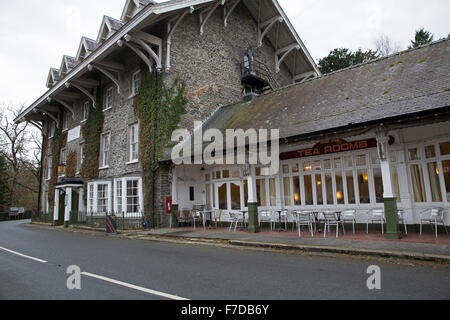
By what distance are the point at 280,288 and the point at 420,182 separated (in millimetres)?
7838

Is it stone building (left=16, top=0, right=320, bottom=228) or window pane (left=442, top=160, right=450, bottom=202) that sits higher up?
stone building (left=16, top=0, right=320, bottom=228)

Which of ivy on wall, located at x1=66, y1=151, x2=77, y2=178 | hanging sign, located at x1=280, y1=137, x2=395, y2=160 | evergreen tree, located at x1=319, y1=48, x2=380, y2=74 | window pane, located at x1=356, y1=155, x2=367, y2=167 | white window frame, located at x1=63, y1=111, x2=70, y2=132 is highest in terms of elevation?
evergreen tree, located at x1=319, y1=48, x2=380, y2=74

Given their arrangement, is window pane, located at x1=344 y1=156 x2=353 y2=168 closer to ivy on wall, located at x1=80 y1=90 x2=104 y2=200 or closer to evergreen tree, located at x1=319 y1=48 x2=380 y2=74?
ivy on wall, located at x1=80 y1=90 x2=104 y2=200

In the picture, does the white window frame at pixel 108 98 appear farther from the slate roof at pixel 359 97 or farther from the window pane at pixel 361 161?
the window pane at pixel 361 161

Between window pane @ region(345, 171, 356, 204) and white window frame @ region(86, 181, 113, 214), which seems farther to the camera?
white window frame @ region(86, 181, 113, 214)

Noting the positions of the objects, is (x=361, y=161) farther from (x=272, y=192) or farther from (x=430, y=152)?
(x=272, y=192)

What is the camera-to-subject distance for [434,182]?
31.6ft

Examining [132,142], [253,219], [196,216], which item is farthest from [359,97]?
[132,142]

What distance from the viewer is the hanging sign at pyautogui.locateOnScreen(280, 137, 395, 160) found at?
35.1 feet

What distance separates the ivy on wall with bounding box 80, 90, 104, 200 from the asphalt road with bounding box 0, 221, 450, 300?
38.9ft

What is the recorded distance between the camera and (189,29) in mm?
16844

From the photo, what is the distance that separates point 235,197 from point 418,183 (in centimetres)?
760

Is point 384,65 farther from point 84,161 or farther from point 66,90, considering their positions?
point 66,90

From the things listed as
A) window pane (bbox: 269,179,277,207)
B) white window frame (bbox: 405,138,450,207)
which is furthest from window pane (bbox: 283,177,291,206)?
white window frame (bbox: 405,138,450,207)
